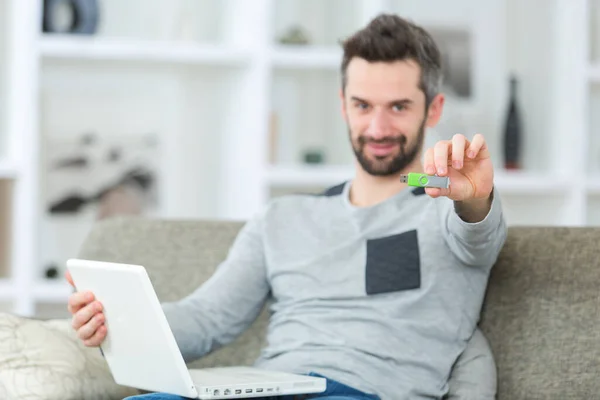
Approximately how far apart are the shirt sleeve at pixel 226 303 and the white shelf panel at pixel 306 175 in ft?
4.91

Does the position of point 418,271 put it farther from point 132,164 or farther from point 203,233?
point 132,164

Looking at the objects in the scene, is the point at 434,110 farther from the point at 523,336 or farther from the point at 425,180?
the point at 425,180

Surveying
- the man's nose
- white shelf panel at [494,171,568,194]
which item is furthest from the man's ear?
white shelf panel at [494,171,568,194]

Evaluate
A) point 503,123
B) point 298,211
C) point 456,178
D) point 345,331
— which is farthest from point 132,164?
point 456,178

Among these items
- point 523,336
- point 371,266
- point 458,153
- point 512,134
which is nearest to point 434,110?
point 371,266

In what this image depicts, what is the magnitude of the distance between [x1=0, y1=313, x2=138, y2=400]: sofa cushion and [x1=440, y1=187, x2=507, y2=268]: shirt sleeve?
717mm

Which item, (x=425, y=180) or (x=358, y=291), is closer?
(x=425, y=180)

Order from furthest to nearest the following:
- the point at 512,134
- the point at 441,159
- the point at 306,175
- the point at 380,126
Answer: the point at 512,134 → the point at 306,175 → the point at 380,126 → the point at 441,159

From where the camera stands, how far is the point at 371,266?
2.17 metres

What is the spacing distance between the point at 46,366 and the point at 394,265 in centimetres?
70

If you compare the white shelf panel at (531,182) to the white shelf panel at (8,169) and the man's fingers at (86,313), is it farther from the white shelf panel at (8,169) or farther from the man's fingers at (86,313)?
the man's fingers at (86,313)

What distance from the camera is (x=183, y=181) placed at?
4.13m

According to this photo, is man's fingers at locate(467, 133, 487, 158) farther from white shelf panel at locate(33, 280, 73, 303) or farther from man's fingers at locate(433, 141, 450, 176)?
white shelf panel at locate(33, 280, 73, 303)

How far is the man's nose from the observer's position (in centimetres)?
226
